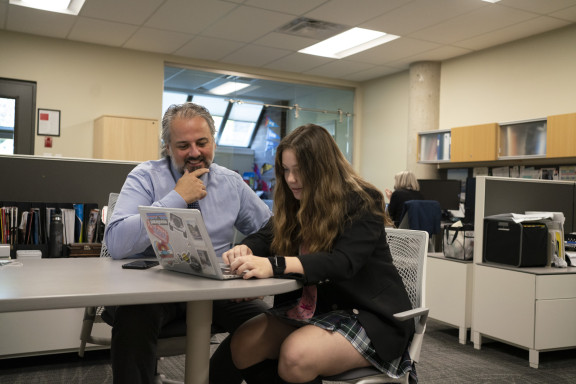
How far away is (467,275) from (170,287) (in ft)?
9.39

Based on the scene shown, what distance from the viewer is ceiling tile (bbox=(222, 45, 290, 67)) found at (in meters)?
6.66

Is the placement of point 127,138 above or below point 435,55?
below

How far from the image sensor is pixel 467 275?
3617 mm

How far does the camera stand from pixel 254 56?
6.98 metres

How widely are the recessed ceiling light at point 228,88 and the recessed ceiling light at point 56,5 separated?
8.05 ft

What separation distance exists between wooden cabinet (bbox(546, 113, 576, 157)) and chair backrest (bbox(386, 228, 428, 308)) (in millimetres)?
3778

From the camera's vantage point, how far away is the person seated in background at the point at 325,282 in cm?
148

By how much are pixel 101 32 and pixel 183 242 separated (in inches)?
215

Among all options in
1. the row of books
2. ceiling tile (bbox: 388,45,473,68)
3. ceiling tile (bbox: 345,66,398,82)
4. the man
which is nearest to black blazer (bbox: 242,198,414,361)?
the man

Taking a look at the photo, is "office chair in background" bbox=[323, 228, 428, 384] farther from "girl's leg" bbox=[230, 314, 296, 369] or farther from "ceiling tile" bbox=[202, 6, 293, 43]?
"ceiling tile" bbox=[202, 6, 293, 43]

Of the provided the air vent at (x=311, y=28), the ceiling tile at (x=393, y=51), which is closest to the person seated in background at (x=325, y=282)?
the air vent at (x=311, y=28)

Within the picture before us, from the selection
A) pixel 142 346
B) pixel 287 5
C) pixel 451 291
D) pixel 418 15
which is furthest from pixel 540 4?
pixel 142 346

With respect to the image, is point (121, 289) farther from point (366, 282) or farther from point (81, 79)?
point (81, 79)

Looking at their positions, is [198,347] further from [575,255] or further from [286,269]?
[575,255]
